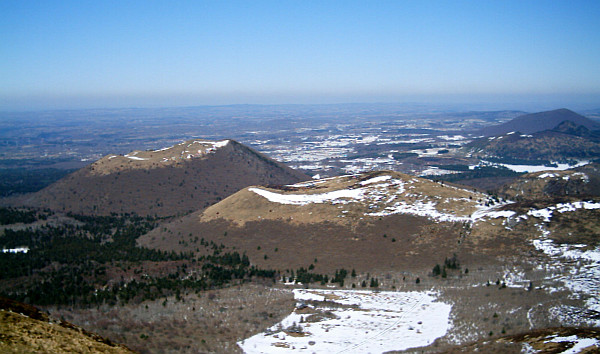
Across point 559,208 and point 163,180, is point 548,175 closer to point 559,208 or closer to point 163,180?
point 559,208

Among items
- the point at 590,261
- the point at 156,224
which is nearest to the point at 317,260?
the point at 590,261

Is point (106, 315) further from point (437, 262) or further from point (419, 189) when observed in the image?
point (419, 189)

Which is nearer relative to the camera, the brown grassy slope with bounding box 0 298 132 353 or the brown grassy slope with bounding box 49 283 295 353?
the brown grassy slope with bounding box 0 298 132 353

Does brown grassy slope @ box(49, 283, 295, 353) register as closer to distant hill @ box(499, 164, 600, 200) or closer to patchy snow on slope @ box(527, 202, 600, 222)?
patchy snow on slope @ box(527, 202, 600, 222)

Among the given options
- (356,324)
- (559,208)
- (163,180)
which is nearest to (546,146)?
(559,208)

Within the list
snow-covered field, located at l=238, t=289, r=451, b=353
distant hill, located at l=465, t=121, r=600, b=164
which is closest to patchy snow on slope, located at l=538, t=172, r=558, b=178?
snow-covered field, located at l=238, t=289, r=451, b=353
